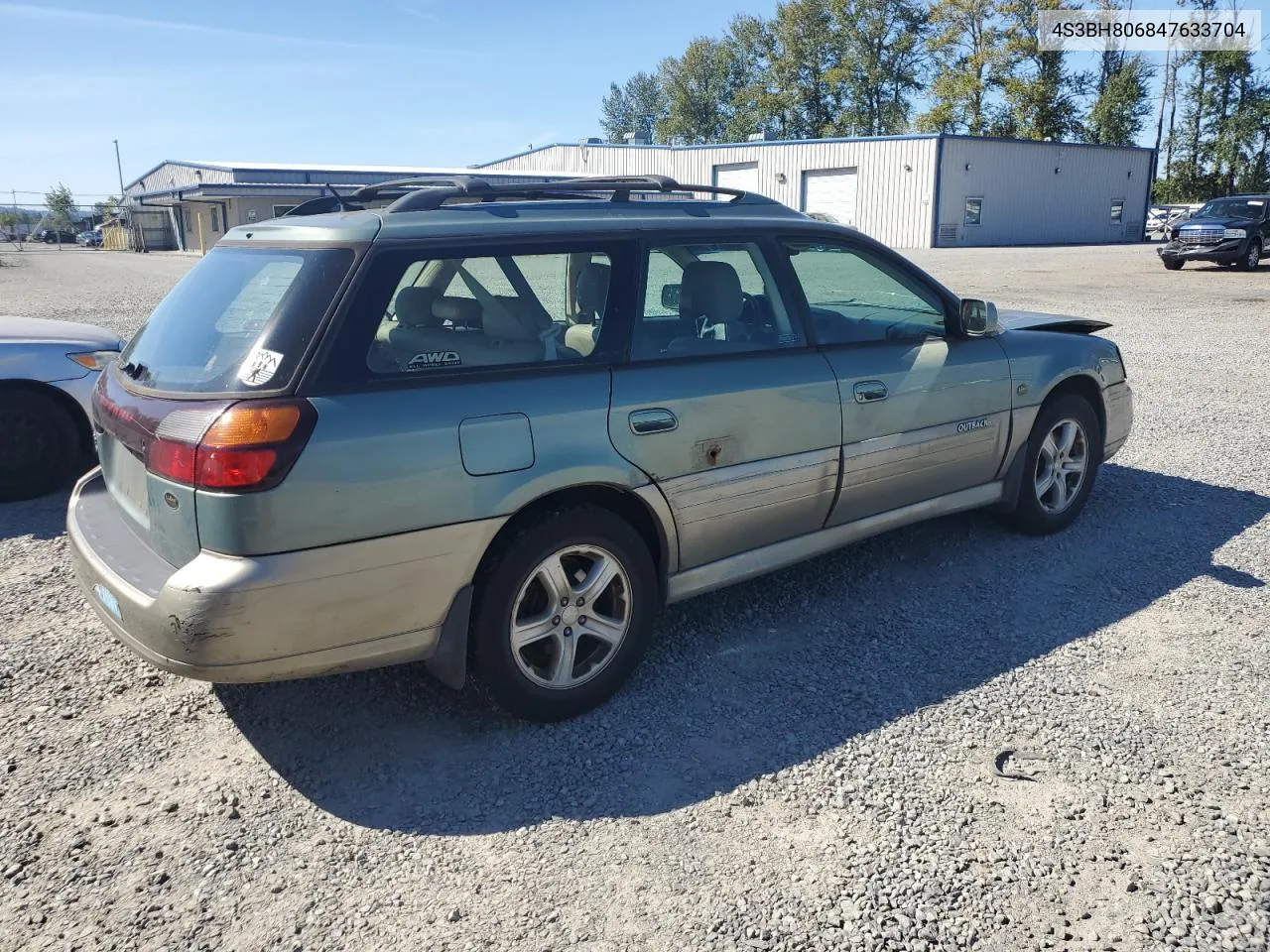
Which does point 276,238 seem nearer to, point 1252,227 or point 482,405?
point 482,405

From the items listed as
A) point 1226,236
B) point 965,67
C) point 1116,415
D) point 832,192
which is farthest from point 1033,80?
point 1116,415

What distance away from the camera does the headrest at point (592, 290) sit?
361 centimetres

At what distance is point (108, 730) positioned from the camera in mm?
3455

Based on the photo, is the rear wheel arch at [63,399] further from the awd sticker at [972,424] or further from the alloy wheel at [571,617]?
the awd sticker at [972,424]

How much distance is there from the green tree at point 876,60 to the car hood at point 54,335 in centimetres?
6972

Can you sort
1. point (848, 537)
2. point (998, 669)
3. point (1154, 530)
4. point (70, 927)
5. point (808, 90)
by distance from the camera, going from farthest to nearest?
1. point (808, 90)
2. point (1154, 530)
3. point (848, 537)
4. point (998, 669)
5. point (70, 927)

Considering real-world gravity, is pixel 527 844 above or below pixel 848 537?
below

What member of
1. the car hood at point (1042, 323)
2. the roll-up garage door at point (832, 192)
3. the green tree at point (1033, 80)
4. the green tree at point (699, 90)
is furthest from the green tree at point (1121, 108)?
the car hood at point (1042, 323)

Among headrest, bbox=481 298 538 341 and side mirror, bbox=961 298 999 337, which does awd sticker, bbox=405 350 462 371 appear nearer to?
headrest, bbox=481 298 538 341

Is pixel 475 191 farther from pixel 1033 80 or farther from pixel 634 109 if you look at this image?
pixel 634 109

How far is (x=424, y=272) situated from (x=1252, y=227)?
83.3ft

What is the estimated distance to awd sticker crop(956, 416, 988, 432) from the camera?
460cm

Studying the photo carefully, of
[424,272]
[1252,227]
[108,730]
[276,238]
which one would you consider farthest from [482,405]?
[1252,227]

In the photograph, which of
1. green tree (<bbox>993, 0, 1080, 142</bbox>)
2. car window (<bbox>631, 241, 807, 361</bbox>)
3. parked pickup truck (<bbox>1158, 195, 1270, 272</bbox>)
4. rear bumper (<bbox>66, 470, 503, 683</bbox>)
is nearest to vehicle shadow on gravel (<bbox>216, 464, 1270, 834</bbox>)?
rear bumper (<bbox>66, 470, 503, 683</bbox>)
